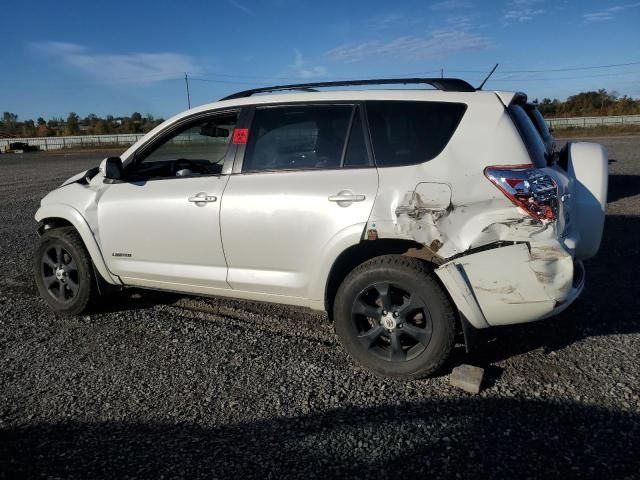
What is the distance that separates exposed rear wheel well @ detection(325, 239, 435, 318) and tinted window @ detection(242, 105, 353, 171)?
24.1 inches

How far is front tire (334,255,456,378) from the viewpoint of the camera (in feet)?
10.9

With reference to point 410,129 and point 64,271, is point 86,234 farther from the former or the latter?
point 410,129

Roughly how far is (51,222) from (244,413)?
3087 millimetres

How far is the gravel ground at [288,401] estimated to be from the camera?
265cm

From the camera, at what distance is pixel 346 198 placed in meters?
3.49

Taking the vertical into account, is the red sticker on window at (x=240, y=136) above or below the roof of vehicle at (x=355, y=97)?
below

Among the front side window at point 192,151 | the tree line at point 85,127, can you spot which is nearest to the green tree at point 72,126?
the tree line at point 85,127

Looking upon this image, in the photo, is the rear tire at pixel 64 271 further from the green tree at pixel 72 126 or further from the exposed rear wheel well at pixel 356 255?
the green tree at pixel 72 126

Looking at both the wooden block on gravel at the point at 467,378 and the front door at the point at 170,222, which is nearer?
the wooden block on gravel at the point at 467,378

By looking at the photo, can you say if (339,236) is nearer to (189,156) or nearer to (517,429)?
(517,429)

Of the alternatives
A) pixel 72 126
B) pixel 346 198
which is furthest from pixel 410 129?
pixel 72 126

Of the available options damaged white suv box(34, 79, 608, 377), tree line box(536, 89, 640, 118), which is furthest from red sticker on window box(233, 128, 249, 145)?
tree line box(536, 89, 640, 118)

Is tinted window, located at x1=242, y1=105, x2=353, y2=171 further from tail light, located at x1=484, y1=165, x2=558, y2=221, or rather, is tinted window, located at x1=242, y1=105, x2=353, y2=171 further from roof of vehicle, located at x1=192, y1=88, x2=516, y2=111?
tail light, located at x1=484, y1=165, x2=558, y2=221

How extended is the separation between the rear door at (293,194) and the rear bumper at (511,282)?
2.41ft
